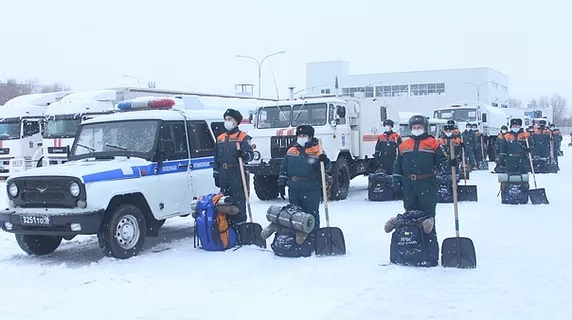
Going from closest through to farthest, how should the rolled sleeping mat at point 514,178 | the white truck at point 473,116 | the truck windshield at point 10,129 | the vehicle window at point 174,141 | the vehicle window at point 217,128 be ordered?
the vehicle window at point 174,141 → the vehicle window at point 217,128 → the rolled sleeping mat at point 514,178 → the truck windshield at point 10,129 → the white truck at point 473,116

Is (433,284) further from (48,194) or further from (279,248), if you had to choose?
(48,194)

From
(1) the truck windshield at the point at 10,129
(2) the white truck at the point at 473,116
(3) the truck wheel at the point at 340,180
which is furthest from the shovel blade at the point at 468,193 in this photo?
(1) the truck windshield at the point at 10,129

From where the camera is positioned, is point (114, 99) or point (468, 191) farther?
point (114, 99)

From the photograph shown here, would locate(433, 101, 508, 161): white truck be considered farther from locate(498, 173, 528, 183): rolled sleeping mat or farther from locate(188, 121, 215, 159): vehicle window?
locate(188, 121, 215, 159): vehicle window

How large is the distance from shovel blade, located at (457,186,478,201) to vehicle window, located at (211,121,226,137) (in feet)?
20.8

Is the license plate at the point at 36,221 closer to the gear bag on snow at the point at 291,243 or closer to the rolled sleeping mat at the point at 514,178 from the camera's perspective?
the gear bag on snow at the point at 291,243

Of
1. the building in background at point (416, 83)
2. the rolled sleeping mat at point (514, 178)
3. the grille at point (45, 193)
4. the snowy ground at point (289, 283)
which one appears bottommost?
the snowy ground at point (289, 283)

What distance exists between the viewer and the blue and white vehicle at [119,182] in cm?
830

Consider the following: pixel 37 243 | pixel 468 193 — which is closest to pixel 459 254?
pixel 37 243

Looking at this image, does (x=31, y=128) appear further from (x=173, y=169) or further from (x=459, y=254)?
(x=459, y=254)

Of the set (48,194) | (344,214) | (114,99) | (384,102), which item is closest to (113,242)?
(48,194)

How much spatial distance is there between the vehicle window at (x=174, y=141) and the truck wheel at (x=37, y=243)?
6.89 ft

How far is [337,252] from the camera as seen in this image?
28.2 feet

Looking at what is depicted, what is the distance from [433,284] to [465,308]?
2.94 ft
